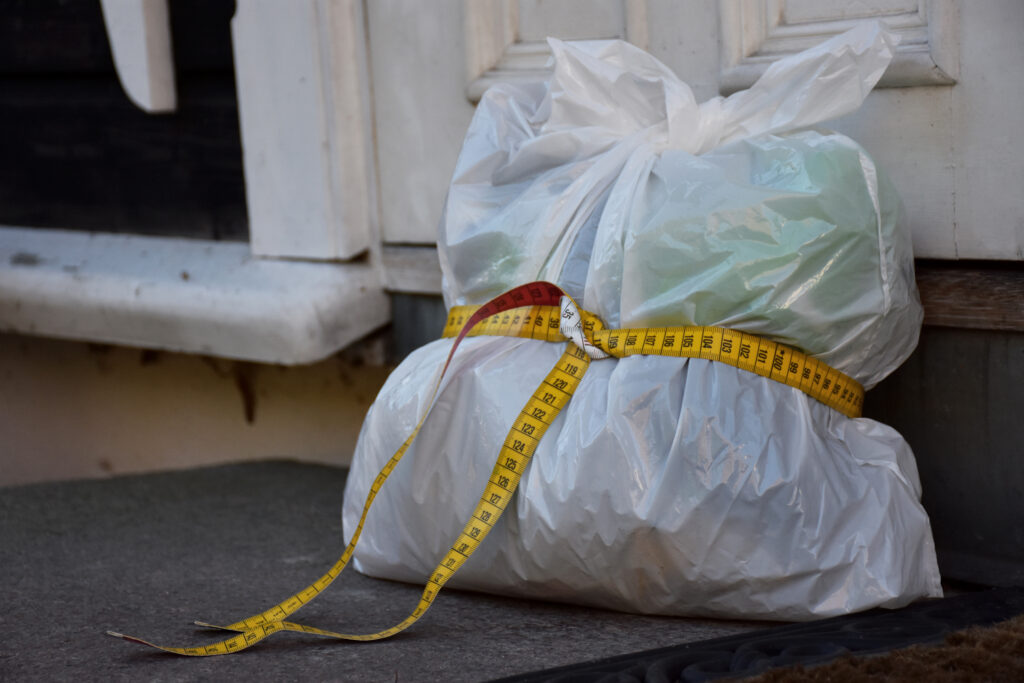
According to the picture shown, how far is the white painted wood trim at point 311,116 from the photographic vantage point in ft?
7.15

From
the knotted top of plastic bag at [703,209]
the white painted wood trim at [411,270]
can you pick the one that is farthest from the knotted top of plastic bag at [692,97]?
the white painted wood trim at [411,270]

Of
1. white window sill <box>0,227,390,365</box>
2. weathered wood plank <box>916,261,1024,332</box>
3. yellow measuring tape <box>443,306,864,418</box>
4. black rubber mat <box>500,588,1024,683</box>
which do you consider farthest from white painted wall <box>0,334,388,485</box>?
black rubber mat <box>500,588,1024,683</box>

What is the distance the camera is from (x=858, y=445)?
135 centimetres

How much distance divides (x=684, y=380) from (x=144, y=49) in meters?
1.66

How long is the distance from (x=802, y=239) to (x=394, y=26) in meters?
1.10

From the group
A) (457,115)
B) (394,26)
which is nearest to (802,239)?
(457,115)

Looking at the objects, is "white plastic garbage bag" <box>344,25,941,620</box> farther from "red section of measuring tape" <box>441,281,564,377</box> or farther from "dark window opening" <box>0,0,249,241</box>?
"dark window opening" <box>0,0,249,241</box>

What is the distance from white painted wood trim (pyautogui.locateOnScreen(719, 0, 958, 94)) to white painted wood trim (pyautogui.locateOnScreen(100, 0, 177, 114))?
1.37 meters

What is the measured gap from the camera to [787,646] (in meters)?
1.14

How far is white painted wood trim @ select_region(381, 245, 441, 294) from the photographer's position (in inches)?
83.4

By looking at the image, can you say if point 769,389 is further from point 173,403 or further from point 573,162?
point 173,403

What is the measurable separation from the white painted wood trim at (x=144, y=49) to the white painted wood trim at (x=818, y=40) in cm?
137

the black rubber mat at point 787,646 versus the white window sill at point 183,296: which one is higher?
the black rubber mat at point 787,646

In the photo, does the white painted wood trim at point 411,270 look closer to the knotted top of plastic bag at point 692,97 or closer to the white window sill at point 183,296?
the white window sill at point 183,296
